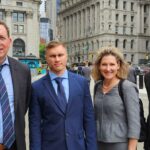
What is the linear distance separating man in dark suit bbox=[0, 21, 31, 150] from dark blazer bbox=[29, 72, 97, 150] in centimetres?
18

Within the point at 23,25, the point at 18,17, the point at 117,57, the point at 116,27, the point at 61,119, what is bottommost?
the point at 61,119

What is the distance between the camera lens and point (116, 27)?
107 metres

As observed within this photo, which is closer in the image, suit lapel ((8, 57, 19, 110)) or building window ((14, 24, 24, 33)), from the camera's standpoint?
suit lapel ((8, 57, 19, 110))

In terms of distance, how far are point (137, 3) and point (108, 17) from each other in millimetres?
11587

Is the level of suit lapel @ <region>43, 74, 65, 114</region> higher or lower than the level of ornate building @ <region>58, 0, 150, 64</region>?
lower

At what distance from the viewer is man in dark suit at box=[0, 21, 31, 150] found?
415 centimetres

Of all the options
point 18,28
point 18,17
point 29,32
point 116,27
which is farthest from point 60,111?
point 116,27

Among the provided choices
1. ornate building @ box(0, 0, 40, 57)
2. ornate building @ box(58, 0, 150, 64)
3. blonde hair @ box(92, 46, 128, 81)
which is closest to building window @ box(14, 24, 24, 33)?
ornate building @ box(0, 0, 40, 57)

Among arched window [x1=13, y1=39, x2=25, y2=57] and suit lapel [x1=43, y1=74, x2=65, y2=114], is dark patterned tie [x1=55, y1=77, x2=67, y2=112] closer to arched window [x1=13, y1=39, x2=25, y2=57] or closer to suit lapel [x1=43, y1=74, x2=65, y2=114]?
suit lapel [x1=43, y1=74, x2=65, y2=114]

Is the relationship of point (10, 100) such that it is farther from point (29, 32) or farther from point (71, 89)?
point (29, 32)

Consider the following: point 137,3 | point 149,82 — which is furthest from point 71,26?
point 149,82

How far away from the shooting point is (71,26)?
13038 centimetres

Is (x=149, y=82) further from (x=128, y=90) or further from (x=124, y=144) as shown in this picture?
(x=124, y=144)

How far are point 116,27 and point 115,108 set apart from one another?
341ft
